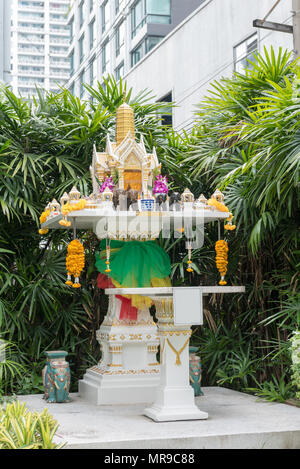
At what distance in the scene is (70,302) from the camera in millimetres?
7957

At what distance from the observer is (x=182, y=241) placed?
8.37 metres

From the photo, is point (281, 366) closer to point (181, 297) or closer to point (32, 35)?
point (181, 297)

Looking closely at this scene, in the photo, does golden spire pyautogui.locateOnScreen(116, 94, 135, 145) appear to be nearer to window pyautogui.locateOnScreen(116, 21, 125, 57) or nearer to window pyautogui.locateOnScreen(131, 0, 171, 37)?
window pyautogui.locateOnScreen(131, 0, 171, 37)

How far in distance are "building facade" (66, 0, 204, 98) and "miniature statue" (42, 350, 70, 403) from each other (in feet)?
38.0

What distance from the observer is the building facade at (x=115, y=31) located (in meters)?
19.2

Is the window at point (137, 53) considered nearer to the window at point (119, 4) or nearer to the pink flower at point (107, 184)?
the window at point (119, 4)

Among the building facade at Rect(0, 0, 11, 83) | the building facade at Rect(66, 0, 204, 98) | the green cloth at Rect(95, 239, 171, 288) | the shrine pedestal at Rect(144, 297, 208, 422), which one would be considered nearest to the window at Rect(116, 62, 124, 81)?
the building facade at Rect(66, 0, 204, 98)

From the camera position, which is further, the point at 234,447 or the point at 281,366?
the point at 281,366

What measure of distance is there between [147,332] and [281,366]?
145 centimetres

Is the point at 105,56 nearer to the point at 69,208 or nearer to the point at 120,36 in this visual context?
the point at 120,36

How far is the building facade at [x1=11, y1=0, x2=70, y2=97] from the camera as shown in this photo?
65.5 m

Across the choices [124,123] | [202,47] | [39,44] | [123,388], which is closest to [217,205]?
[124,123]

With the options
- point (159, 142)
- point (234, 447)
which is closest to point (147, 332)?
point (234, 447)

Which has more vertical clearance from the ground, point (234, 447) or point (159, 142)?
point (159, 142)
